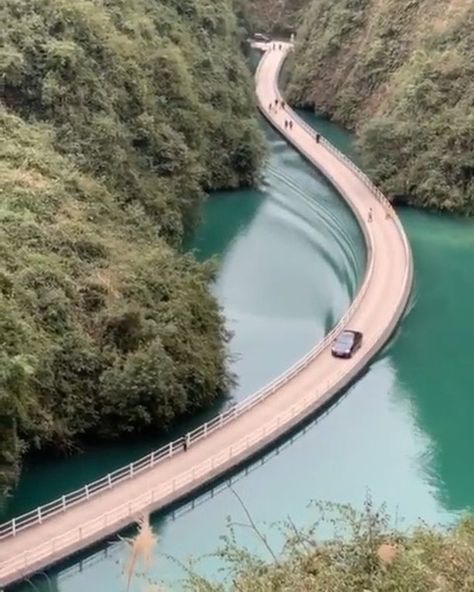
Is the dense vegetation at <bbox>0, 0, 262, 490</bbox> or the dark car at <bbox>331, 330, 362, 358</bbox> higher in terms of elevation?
the dense vegetation at <bbox>0, 0, 262, 490</bbox>

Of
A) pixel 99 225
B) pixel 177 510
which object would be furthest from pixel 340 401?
pixel 99 225

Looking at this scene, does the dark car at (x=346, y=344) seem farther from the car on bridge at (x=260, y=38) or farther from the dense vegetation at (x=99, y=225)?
the car on bridge at (x=260, y=38)

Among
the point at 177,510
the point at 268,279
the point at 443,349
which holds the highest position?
the point at 177,510

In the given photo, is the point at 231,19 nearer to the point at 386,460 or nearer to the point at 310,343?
the point at 310,343

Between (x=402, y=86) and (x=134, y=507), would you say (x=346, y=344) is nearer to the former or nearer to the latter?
(x=134, y=507)

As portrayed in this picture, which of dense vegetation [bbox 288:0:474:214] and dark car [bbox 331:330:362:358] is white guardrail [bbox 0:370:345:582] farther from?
dense vegetation [bbox 288:0:474:214]

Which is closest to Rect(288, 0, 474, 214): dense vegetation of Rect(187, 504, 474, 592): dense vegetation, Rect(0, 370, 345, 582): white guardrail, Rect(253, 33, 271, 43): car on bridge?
Rect(253, 33, 271, 43): car on bridge

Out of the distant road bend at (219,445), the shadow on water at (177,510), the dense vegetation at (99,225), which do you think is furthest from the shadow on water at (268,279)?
the shadow on water at (177,510)
